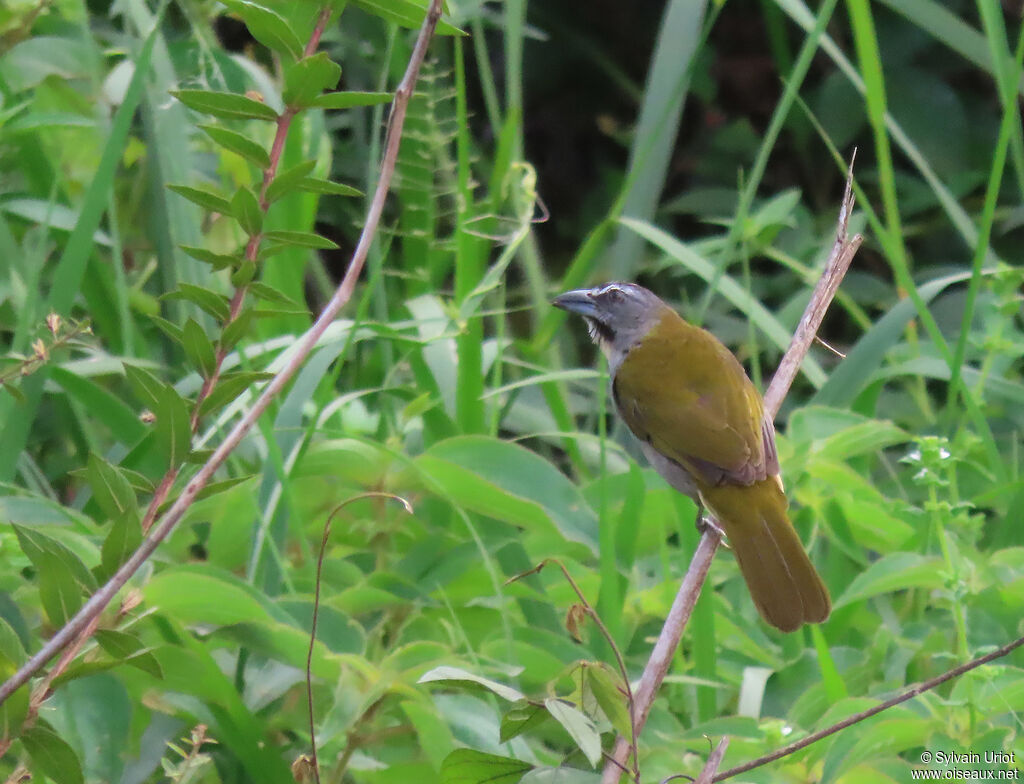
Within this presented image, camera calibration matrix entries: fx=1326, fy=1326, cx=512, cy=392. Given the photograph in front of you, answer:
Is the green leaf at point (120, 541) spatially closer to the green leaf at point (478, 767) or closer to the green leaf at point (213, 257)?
the green leaf at point (213, 257)

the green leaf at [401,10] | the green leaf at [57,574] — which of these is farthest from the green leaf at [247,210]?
the green leaf at [57,574]

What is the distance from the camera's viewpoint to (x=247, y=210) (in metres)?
1.50

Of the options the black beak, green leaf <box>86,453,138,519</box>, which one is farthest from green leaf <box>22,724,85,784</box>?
the black beak

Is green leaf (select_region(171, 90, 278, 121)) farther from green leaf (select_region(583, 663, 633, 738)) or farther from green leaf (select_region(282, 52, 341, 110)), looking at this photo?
green leaf (select_region(583, 663, 633, 738))

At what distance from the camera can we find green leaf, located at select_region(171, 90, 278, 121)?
4.79ft

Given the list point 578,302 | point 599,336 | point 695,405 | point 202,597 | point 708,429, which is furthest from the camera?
point 599,336

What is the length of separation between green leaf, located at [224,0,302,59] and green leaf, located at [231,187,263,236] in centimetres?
17

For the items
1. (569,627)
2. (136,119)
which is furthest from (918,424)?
(136,119)

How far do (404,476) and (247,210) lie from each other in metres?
1.05

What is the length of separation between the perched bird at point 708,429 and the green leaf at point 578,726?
99cm

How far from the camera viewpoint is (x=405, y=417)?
2.74 meters

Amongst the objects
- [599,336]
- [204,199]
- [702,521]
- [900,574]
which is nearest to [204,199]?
[204,199]

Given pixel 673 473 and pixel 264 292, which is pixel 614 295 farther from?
pixel 264 292

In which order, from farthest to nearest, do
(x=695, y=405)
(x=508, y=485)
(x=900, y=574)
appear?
(x=695, y=405) < (x=508, y=485) < (x=900, y=574)
